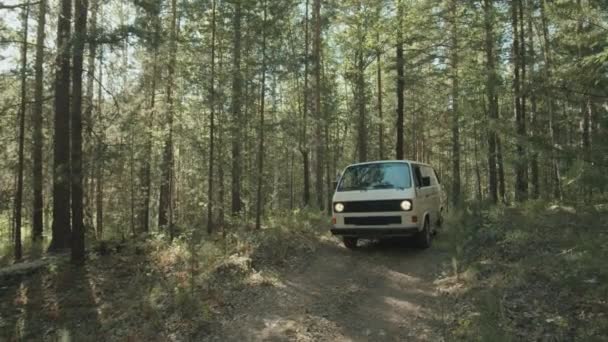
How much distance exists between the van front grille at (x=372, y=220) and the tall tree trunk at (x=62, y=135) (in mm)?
6908

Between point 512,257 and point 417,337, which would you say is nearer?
point 417,337

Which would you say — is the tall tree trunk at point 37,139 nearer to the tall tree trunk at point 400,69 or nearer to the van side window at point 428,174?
the van side window at point 428,174

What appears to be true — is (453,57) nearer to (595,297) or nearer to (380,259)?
(380,259)

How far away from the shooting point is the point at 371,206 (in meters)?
9.72

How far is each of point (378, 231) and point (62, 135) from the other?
31.6ft

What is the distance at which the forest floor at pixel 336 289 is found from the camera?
19.3 feet

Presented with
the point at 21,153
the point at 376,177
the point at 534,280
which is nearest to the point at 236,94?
the point at 376,177

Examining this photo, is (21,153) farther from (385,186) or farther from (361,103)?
(361,103)


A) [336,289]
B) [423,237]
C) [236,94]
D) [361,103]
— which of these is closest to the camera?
[336,289]

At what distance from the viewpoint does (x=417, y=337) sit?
227 inches

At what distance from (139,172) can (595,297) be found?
18.8 m

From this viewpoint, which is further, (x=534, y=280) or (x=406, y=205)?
(x=406, y=205)

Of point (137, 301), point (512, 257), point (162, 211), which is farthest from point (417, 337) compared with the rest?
point (162, 211)

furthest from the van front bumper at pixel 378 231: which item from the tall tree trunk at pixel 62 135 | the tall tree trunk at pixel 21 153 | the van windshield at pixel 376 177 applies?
the tall tree trunk at pixel 21 153
